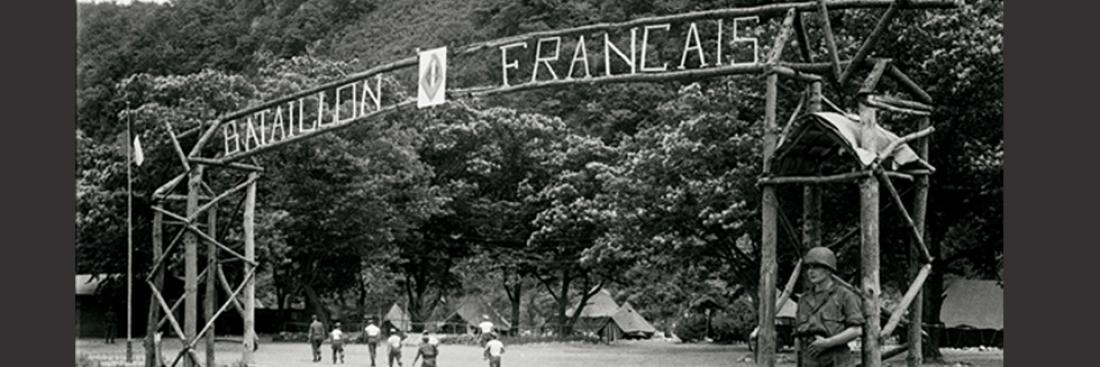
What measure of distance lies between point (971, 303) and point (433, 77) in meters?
29.0

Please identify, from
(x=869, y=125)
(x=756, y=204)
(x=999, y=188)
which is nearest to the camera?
(x=869, y=125)

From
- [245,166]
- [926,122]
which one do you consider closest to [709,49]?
[245,166]

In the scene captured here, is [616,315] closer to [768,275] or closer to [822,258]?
[768,275]

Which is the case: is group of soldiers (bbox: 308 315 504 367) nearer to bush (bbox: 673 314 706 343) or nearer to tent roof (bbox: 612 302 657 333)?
Answer: bush (bbox: 673 314 706 343)

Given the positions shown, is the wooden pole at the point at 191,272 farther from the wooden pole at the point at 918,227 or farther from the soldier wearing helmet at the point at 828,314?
the soldier wearing helmet at the point at 828,314

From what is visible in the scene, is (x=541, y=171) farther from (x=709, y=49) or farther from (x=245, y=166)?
(x=245, y=166)

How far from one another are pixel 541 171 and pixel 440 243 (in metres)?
4.86

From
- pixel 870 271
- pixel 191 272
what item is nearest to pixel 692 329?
pixel 191 272

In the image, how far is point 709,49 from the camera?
127 ft

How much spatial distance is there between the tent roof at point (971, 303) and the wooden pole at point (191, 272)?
26813mm

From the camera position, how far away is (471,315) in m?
66.3

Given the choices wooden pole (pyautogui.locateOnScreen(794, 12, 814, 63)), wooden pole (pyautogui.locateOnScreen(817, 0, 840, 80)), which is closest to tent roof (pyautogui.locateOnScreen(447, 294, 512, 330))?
wooden pole (pyautogui.locateOnScreen(794, 12, 814, 63))

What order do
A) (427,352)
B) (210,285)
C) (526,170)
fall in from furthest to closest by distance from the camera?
(526,170) < (427,352) < (210,285)

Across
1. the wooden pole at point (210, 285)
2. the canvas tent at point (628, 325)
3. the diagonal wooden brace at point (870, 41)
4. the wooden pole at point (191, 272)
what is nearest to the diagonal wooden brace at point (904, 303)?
the diagonal wooden brace at point (870, 41)
